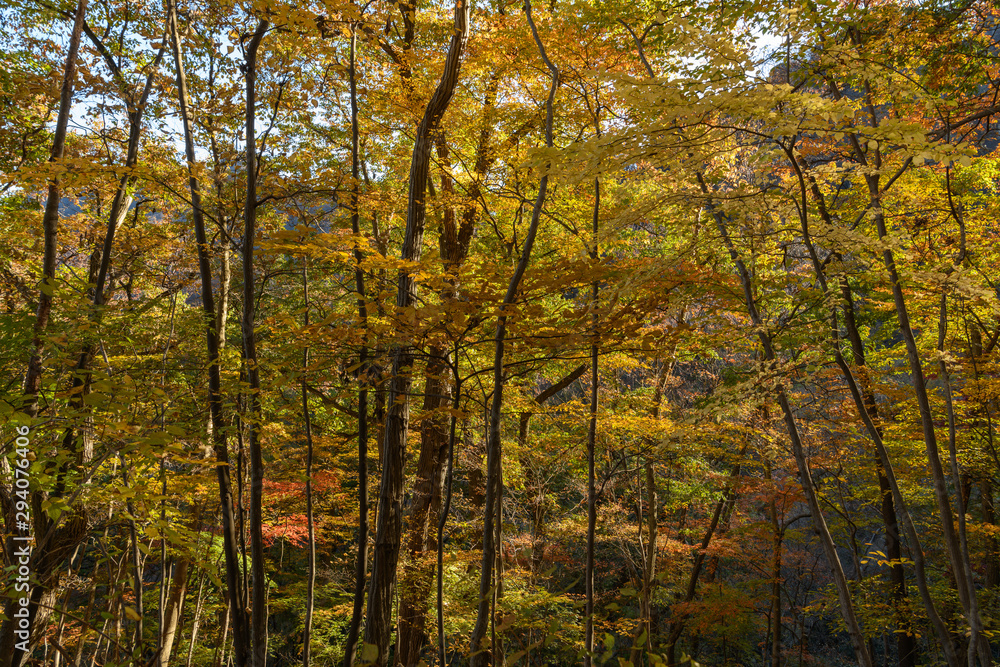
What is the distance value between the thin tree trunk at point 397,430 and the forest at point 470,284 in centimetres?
3

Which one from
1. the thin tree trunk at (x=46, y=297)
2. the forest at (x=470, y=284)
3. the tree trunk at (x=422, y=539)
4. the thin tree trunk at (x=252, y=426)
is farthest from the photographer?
the tree trunk at (x=422, y=539)

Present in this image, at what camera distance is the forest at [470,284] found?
8.61 ft

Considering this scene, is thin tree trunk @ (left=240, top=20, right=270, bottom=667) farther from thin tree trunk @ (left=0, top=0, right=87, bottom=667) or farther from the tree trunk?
the tree trunk

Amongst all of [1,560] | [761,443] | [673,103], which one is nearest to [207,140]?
[1,560]

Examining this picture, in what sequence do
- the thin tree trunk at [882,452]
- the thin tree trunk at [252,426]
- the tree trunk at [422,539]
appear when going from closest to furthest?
the thin tree trunk at [882,452] → the thin tree trunk at [252,426] → the tree trunk at [422,539]

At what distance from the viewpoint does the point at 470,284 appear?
10.3 feet

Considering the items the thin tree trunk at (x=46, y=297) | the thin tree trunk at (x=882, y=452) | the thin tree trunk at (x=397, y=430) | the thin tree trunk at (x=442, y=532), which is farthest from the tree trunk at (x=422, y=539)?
the thin tree trunk at (x=882, y=452)

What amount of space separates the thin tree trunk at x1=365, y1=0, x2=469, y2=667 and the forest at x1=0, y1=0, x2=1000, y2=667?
26 mm

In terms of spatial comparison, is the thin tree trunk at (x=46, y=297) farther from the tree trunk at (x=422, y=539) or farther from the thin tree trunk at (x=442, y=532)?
the tree trunk at (x=422, y=539)

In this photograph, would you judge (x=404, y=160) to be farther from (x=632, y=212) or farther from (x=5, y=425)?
(x=5, y=425)

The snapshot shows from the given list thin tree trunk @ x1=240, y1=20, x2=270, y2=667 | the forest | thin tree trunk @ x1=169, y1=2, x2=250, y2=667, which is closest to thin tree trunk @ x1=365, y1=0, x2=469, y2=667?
the forest

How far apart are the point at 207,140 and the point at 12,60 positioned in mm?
2438

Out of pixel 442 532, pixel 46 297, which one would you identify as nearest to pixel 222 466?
pixel 46 297

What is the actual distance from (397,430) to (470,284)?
3.95ft
